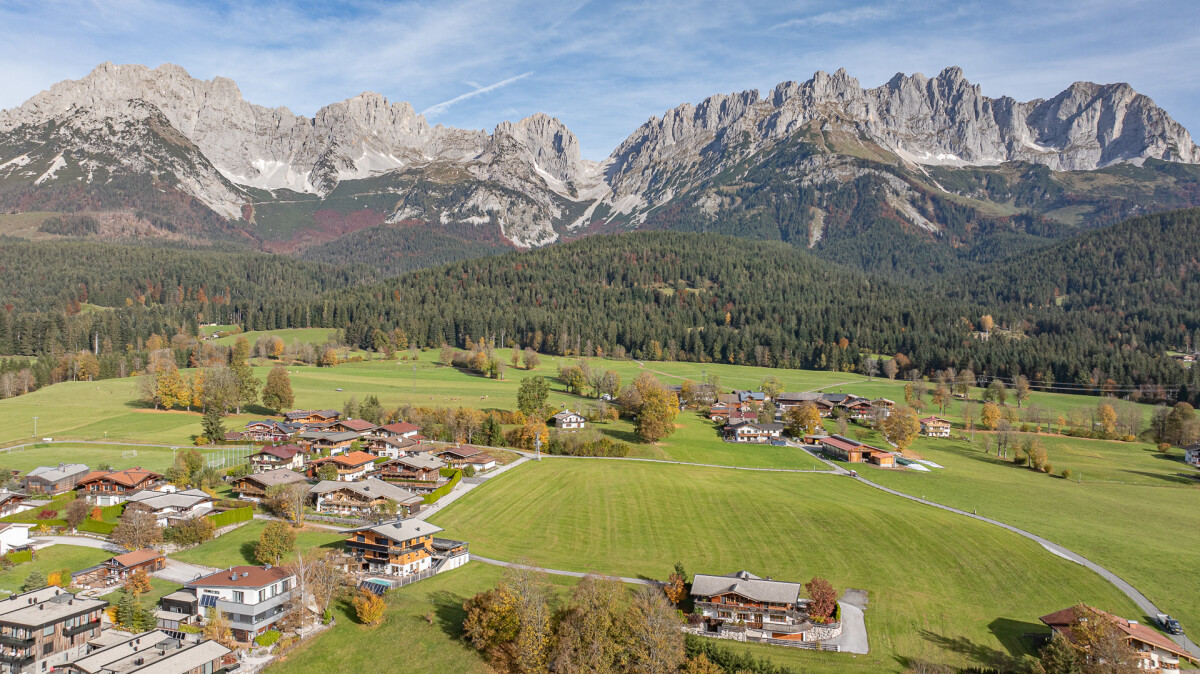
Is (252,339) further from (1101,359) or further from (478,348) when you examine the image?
(1101,359)

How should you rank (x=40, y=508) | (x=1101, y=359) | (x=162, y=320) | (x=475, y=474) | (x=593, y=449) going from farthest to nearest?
1. (x=162, y=320)
2. (x=1101, y=359)
3. (x=593, y=449)
4. (x=475, y=474)
5. (x=40, y=508)

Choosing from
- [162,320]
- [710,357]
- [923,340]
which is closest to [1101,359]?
[923,340]

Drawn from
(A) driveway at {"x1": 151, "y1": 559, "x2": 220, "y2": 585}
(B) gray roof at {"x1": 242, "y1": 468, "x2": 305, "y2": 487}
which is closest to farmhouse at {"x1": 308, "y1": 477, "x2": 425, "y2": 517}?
(B) gray roof at {"x1": 242, "y1": 468, "x2": 305, "y2": 487}

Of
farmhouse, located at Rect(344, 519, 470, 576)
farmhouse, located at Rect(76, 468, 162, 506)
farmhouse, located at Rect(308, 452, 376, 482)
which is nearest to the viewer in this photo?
farmhouse, located at Rect(344, 519, 470, 576)

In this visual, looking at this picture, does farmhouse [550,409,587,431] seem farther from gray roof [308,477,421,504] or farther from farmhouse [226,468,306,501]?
farmhouse [226,468,306,501]

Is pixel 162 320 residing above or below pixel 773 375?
above
